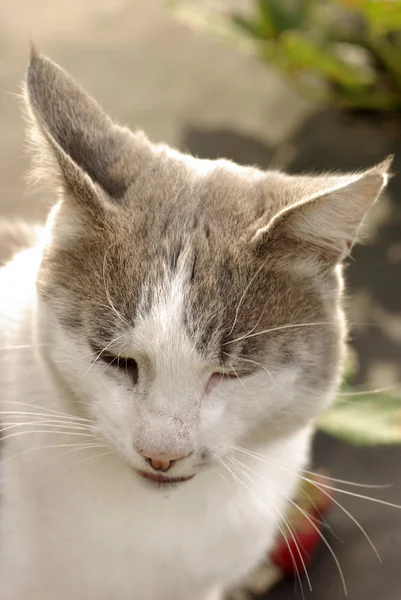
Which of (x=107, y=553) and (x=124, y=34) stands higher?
(x=124, y=34)

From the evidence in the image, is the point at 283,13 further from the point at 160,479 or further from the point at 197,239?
the point at 160,479

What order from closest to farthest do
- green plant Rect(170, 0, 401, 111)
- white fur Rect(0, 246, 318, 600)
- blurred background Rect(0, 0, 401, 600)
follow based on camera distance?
white fur Rect(0, 246, 318, 600) < blurred background Rect(0, 0, 401, 600) < green plant Rect(170, 0, 401, 111)

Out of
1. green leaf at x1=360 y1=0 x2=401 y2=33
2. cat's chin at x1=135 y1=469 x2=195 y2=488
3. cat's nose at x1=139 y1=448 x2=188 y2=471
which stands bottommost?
cat's chin at x1=135 y1=469 x2=195 y2=488

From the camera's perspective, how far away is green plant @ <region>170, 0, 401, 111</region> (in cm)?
186

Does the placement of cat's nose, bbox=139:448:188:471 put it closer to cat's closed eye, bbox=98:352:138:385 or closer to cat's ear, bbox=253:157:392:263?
cat's closed eye, bbox=98:352:138:385

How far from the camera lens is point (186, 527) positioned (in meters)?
0.94

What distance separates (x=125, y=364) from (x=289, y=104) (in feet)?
5.25

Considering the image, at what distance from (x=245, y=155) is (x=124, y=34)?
0.78 metres

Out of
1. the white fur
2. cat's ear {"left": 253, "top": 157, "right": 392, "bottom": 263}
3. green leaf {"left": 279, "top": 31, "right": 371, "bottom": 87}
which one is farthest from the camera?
green leaf {"left": 279, "top": 31, "right": 371, "bottom": 87}

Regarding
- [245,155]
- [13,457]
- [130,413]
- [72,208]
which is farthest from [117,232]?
[245,155]

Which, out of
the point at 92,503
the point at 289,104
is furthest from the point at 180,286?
the point at 289,104

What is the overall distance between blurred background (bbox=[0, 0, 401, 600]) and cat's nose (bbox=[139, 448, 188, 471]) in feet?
1.65

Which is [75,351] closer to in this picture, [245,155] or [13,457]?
[13,457]

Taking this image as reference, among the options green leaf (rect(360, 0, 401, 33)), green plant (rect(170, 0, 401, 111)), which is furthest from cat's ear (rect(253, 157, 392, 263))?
green plant (rect(170, 0, 401, 111))
